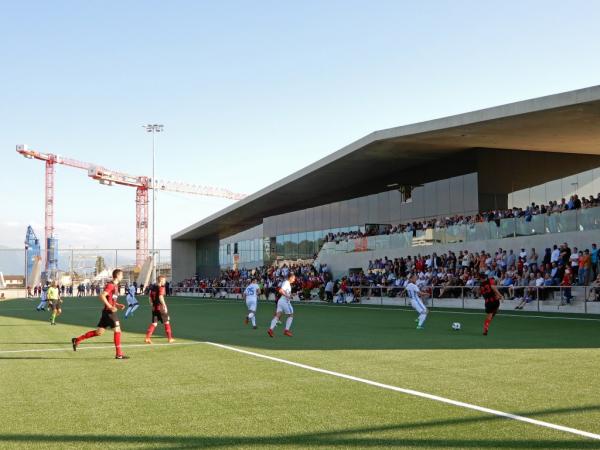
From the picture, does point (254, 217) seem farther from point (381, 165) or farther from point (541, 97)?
point (541, 97)

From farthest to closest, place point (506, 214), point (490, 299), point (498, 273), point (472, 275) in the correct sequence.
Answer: point (506, 214) < point (472, 275) < point (498, 273) < point (490, 299)

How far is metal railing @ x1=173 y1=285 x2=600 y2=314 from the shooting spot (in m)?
25.0

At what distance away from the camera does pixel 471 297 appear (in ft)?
98.0

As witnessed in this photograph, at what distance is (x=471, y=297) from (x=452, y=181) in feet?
43.1

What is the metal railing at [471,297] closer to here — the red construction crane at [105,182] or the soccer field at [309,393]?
the soccer field at [309,393]

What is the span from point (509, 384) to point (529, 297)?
18932 mm

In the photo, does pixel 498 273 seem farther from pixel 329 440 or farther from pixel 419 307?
pixel 329 440

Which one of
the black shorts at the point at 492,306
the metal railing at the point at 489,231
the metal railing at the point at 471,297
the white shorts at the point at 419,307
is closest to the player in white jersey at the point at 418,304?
the white shorts at the point at 419,307

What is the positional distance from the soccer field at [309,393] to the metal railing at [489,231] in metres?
13.8

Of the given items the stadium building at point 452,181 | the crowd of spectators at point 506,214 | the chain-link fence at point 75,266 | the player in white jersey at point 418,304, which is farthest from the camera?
the chain-link fence at point 75,266

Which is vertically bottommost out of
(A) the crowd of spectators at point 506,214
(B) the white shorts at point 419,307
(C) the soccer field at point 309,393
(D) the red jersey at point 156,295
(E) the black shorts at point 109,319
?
(C) the soccer field at point 309,393

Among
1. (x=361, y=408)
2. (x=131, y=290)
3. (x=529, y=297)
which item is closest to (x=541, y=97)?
(x=529, y=297)

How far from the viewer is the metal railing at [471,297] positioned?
2500 cm

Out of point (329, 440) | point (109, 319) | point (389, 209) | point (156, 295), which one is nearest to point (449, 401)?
point (329, 440)
